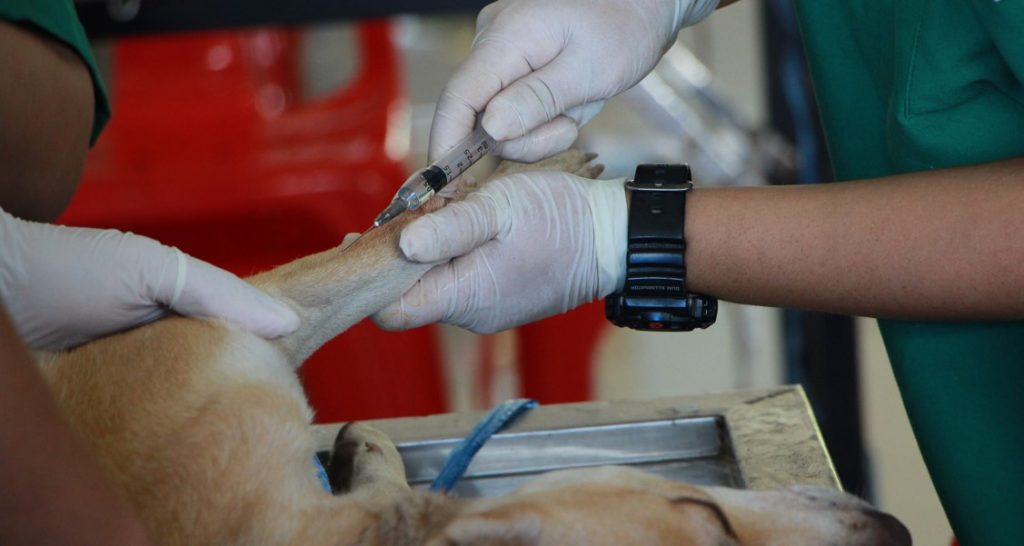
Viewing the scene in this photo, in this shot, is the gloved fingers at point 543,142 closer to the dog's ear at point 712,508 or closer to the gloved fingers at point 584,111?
the gloved fingers at point 584,111

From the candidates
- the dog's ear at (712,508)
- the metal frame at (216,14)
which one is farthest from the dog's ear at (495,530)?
the metal frame at (216,14)

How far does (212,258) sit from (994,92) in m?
1.66

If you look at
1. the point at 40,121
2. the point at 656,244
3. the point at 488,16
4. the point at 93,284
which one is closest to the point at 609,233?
the point at 656,244

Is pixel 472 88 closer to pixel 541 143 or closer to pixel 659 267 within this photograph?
pixel 541 143

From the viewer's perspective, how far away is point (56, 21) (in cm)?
115

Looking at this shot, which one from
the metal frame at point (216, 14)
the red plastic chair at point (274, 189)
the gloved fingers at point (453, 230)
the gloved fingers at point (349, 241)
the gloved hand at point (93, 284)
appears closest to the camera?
the gloved hand at point (93, 284)

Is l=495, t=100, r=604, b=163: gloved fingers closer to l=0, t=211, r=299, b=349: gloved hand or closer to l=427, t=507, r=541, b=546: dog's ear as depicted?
l=0, t=211, r=299, b=349: gloved hand

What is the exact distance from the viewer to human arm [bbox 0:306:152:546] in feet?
1.83

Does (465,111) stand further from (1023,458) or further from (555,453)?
(1023,458)

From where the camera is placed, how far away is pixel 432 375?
2.21 metres

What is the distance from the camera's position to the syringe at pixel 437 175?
40.0 inches

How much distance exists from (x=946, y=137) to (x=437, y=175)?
453mm

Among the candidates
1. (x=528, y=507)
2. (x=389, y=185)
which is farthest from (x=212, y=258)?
(x=528, y=507)

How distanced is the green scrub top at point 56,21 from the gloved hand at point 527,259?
463 mm
